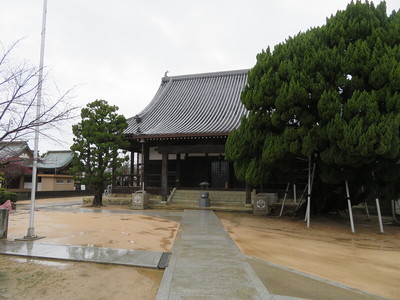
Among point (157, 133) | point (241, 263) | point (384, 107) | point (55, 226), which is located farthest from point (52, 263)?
point (157, 133)

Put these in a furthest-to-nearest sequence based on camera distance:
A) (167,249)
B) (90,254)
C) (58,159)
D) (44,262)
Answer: (58,159)
(167,249)
(90,254)
(44,262)

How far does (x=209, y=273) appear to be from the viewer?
4.80 meters

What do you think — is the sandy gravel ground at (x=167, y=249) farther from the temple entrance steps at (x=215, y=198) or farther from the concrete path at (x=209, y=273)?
the temple entrance steps at (x=215, y=198)

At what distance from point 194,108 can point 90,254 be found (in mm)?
15580

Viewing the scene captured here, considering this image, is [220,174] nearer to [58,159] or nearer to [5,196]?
[5,196]

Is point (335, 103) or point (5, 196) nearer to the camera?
point (335, 103)

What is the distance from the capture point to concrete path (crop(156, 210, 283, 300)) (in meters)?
3.96

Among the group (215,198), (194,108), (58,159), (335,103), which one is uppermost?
(194,108)

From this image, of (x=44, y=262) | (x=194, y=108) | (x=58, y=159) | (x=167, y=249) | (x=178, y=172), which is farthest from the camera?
(x=58, y=159)

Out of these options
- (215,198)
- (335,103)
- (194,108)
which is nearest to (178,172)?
(215,198)

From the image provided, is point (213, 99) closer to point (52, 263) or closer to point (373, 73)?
point (373, 73)

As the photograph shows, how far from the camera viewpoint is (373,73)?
9180mm

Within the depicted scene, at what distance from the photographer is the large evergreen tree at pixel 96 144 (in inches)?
593

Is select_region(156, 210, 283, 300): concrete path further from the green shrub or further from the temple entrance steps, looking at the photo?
the green shrub
